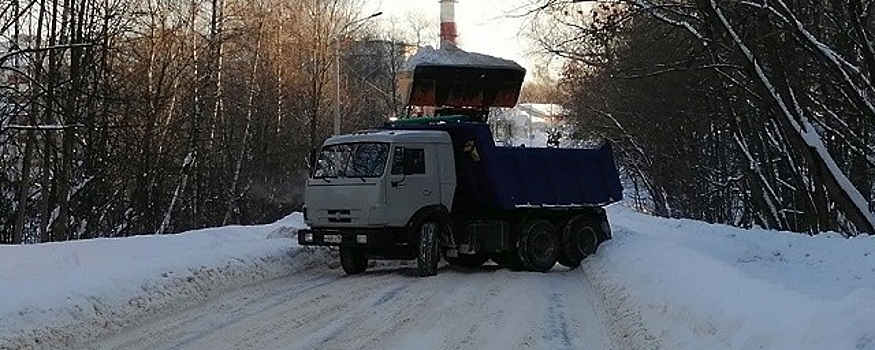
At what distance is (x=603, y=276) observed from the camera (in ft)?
49.8

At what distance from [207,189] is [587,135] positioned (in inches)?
815

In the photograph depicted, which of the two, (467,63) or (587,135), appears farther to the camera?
(587,135)

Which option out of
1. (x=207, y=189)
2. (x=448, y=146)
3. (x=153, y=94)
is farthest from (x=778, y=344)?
(x=207, y=189)

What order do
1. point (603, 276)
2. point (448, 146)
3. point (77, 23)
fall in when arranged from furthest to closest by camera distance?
point (77, 23) → point (448, 146) → point (603, 276)

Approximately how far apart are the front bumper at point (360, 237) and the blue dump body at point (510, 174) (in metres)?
1.51

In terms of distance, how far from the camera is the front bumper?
51.6ft

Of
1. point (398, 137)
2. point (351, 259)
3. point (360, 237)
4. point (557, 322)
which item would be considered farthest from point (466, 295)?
point (398, 137)

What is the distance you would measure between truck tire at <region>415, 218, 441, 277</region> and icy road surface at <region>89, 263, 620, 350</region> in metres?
0.17

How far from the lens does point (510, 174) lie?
56.4 feet

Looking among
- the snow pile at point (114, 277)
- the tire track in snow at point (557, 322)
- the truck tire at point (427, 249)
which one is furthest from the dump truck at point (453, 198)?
the tire track in snow at point (557, 322)

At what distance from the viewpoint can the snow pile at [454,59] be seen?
2056 cm

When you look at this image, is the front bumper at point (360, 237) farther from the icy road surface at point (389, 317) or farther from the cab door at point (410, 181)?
the icy road surface at point (389, 317)

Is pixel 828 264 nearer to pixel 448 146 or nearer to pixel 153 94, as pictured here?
pixel 448 146

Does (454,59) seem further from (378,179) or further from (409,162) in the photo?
(378,179)
